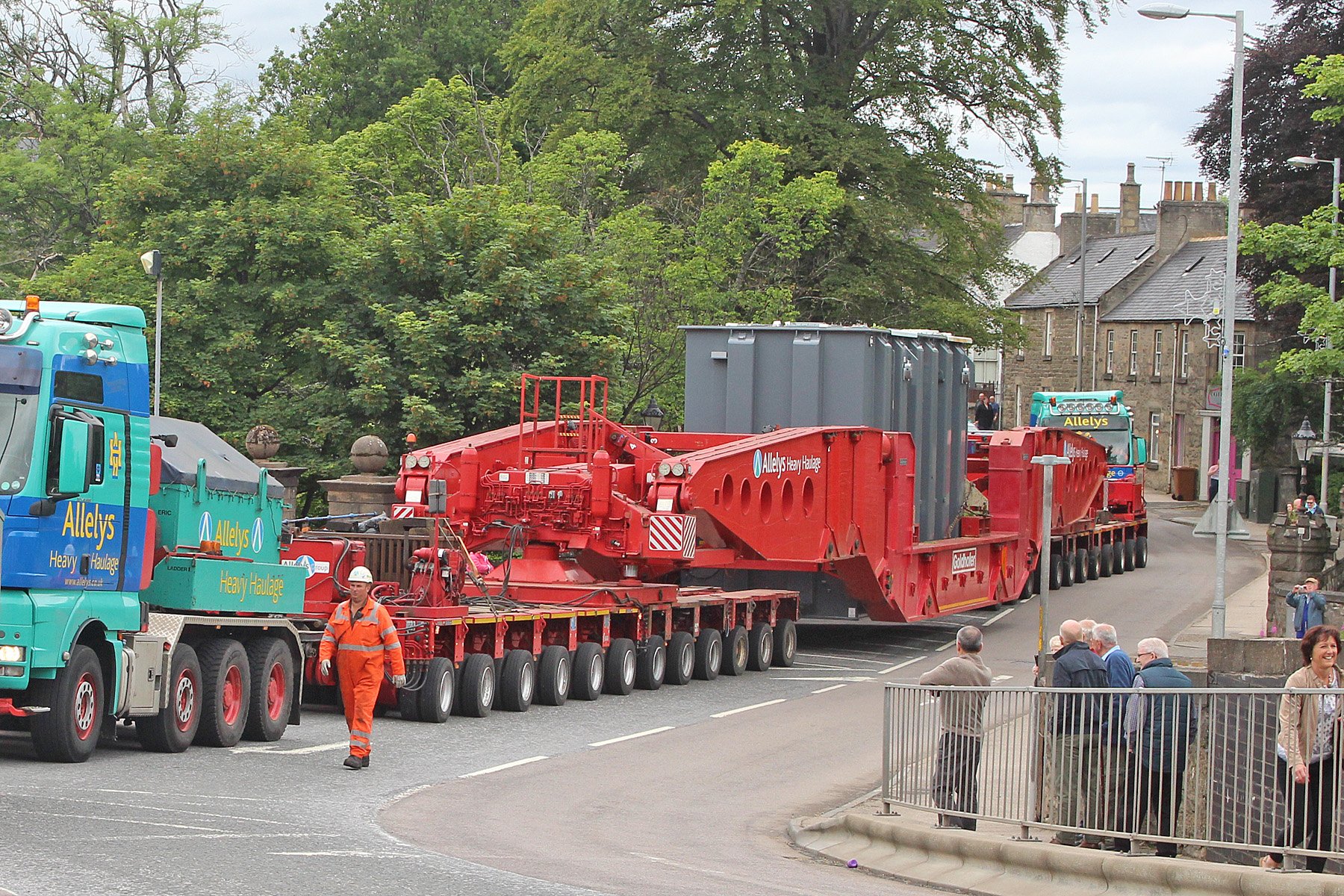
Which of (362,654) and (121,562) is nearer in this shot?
(121,562)

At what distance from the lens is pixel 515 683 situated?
19.1 meters

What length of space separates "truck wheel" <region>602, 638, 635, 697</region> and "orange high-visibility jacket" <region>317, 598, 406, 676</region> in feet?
22.5

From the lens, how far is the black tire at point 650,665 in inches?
862

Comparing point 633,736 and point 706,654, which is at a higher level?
point 706,654

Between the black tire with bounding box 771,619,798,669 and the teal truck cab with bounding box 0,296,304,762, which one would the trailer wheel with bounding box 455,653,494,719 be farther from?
the black tire with bounding box 771,619,798,669

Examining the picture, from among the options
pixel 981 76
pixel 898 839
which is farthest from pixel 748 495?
pixel 981 76

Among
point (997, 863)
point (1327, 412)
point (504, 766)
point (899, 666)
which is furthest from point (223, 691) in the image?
point (1327, 412)

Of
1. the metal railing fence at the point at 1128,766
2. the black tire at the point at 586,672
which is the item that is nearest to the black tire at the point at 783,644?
the black tire at the point at 586,672

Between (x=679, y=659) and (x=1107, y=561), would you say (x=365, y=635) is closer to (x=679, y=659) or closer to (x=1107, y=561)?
(x=679, y=659)

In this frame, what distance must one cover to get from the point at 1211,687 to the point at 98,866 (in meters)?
6.34

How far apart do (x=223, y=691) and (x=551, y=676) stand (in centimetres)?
552

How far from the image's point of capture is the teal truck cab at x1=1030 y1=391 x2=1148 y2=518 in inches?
1758

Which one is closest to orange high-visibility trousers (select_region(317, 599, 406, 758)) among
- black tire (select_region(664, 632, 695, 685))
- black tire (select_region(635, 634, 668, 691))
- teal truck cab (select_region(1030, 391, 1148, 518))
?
black tire (select_region(635, 634, 668, 691))

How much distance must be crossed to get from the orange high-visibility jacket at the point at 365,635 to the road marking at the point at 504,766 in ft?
3.25
